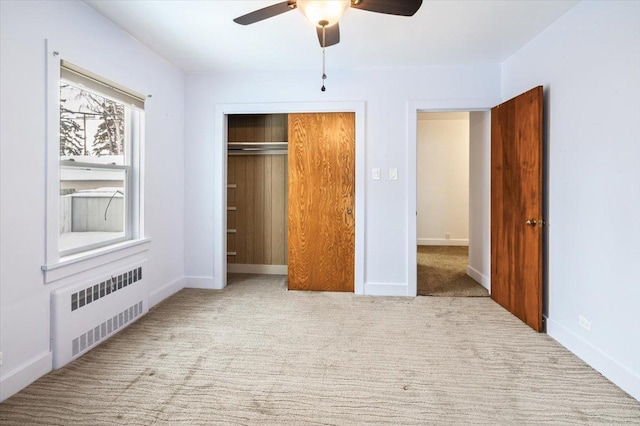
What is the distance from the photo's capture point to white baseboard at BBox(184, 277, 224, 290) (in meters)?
3.96

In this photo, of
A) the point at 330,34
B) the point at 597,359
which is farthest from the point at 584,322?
the point at 330,34

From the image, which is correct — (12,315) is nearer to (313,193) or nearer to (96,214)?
(96,214)

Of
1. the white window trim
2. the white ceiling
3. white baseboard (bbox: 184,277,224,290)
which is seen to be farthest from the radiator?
the white ceiling

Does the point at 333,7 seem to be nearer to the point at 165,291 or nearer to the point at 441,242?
the point at 165,291

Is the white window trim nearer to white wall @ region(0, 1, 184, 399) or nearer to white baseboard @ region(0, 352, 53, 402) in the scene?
white wall @ region(0, 1, 184, 399)

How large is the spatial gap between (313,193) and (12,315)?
267cm

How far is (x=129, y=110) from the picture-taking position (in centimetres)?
311

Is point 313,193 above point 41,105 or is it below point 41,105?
below

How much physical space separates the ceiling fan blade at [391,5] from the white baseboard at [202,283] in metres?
3.23

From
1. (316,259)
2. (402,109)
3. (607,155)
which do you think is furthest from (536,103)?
(316,259)

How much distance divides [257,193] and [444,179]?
4.19 metres

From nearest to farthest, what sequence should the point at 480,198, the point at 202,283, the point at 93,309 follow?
1. the point at 93,309
2. the point at 202,283
3. the point at 480,198

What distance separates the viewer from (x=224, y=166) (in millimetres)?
3984

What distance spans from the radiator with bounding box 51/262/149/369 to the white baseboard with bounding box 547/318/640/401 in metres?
3.45
